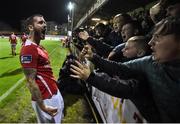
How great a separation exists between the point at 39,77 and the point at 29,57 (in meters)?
0.30

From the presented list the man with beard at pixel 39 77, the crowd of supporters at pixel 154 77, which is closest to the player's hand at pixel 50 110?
the man with beard at pixel 39 77

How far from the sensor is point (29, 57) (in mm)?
4160

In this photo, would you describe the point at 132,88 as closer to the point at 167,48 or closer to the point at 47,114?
the point at 167,48

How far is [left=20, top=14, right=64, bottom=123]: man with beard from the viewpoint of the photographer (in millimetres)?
4152

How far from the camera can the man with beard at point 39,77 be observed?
415 cm

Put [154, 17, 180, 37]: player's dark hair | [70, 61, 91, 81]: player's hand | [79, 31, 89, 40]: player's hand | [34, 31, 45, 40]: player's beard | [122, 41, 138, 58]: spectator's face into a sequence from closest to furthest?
[154, 17, 180, 37]: player's dark hair → [70, 61, 91, 81]: player's hand → [122, 41, 138, 58]: spectator's face → [34, 31, 45, 40]: player's beard → [79, 31, 89, 40]: player's hand

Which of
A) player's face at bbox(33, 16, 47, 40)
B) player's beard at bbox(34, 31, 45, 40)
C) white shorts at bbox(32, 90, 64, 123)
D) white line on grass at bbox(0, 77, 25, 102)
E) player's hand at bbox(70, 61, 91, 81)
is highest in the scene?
player's face at bbox(33, 16, 47, 40)

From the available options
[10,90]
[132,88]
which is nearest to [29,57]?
[132,88]

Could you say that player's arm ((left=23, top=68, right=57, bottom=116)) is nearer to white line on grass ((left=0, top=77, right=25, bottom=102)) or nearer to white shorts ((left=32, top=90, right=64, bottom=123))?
white shorts ((left=32, top=90, right=64, bottom=123))

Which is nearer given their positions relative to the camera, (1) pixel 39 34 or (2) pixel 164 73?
(2) pixel 164 73

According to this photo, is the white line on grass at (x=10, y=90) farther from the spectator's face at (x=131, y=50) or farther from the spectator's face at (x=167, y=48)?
the spectator's face at (x=167, y=48)

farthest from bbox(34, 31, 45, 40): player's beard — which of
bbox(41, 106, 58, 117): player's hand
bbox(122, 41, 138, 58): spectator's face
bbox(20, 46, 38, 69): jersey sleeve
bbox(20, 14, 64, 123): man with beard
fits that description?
bbox(122, 41, 138, 58): spectator's face

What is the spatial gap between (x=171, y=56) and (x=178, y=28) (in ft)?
0.77

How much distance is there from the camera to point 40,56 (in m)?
4.30
